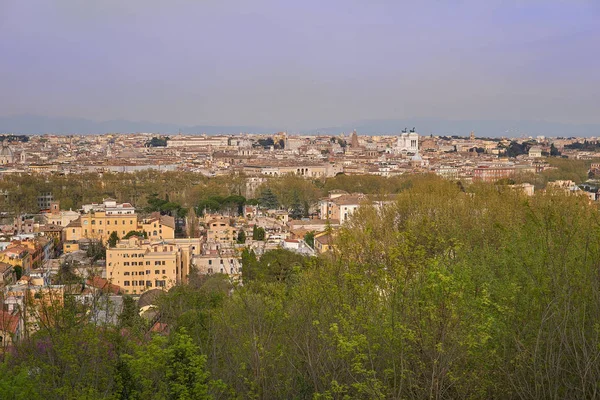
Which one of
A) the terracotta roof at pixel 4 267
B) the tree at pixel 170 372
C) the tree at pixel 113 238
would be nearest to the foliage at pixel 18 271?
the terracotta roof at pixel 4 267

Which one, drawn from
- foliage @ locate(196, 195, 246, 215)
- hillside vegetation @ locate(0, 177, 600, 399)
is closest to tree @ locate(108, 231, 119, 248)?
foliage @ locate(196, 195, 246, 215)

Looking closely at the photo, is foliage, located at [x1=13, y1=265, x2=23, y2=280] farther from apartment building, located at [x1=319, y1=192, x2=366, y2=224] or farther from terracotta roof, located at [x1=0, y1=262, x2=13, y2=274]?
apartment building, located at [x1=319, y1=192, x2=366, y2=224]

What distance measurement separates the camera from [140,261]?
15.6 metres

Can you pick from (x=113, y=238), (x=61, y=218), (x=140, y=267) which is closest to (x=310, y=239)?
(x=113, y=238)

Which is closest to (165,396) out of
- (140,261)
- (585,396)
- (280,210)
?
Result: (585,396)

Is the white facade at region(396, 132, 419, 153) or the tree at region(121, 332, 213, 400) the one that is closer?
the tree at region(121, 332, 213, 400)

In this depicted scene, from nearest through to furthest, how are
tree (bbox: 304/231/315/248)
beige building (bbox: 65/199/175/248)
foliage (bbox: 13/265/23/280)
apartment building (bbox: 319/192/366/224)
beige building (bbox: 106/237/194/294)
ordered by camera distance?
beige building (bbox: 106/237/194/294), foliage (bbox: 13/265/23/280), tree (bbox: 304/231/315/248), beige building (bbox: 65/199/175/248), apartment building (bbox: 319/192/366/224)

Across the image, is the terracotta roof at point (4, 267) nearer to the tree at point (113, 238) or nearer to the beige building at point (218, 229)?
the tree at point (113, 238)

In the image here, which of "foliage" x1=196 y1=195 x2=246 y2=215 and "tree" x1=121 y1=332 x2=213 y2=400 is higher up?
"tree" x1=121 y1=332 x2=213 y2=400

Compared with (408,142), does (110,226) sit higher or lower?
lower

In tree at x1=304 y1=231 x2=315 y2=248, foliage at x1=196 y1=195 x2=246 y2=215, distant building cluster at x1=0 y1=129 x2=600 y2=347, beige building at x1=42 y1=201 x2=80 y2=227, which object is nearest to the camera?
distant building cluster at x1=0 y1=129 x2=600 y2=347

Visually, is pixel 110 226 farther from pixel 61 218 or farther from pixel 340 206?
pixel 340 206

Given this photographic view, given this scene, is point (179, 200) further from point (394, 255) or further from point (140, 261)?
point (394, 255)

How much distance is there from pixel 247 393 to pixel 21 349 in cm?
179
